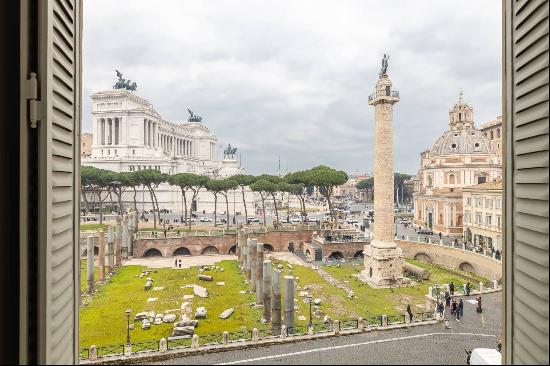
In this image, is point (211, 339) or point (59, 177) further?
point (211, 339)

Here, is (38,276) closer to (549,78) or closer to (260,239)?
(549,78)

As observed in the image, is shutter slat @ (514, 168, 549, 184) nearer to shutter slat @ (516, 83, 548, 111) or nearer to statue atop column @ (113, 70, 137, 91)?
shutter slat @ (516, 83, 548, 111)

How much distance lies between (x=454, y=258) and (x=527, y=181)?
121 feet

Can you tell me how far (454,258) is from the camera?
35875 millimetres

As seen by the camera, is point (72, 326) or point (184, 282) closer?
point (72, 326)

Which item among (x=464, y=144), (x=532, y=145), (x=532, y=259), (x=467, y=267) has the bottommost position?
(x=467, y=267)

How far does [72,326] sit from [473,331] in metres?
19.4

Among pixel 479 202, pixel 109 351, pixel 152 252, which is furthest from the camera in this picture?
pixel 479 202

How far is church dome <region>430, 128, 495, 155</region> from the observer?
5472 centimetres

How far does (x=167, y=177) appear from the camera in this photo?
53625 millimetres

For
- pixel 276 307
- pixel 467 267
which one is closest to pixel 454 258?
pixel 467 267

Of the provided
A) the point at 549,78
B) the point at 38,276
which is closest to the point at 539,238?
the point at 549,78

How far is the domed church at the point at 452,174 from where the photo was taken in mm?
49688

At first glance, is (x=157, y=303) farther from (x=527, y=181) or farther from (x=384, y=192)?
(x=527, y=181)
